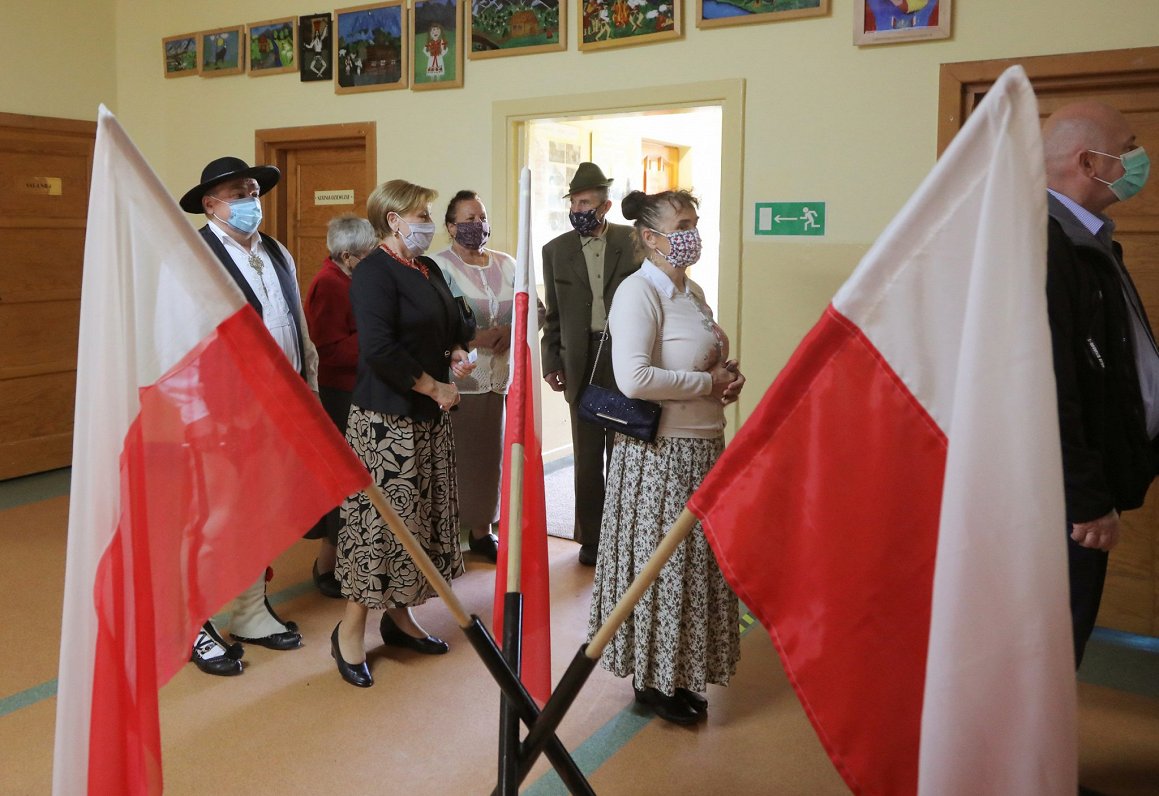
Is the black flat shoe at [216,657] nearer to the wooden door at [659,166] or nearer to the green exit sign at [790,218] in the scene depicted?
the green exit sign at [790,218]

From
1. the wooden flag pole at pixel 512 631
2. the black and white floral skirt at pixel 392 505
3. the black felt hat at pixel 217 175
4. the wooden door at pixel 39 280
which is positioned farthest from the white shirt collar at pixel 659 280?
the wooden door at pixel 39 280

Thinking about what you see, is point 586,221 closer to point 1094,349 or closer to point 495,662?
point 1094,349

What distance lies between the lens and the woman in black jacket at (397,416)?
116 inches

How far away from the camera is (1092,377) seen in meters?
2.00

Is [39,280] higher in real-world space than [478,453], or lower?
higher

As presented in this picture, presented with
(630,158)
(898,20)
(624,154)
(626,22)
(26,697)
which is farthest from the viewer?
(630,158)

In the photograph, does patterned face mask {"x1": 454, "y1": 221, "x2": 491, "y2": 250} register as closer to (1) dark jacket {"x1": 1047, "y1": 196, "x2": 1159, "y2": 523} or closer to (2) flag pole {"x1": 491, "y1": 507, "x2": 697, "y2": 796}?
(1) dark jacket {"x1": 1047, "y1": 196, "x2": 1159, "y2": 523}

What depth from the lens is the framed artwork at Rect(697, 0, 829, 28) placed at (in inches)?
147

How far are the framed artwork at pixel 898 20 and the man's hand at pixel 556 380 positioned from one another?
5.86ft

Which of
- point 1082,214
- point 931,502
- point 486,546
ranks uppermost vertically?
point 1082,214

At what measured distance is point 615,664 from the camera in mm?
2713

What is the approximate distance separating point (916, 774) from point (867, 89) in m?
3.06

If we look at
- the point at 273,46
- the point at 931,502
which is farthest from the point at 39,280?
the point at 931,502

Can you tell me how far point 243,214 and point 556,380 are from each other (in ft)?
5.30
